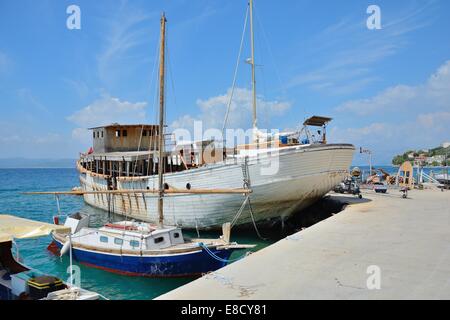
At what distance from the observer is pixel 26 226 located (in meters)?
9.78

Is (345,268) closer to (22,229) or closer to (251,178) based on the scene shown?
(251,178)

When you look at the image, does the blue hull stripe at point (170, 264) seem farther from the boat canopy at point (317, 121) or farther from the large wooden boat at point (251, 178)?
the boat canopy at point (317, 121)

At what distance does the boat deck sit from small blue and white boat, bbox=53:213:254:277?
111 inches

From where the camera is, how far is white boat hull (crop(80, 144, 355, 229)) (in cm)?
1711

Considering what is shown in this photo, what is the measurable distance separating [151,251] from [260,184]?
700 centimetres

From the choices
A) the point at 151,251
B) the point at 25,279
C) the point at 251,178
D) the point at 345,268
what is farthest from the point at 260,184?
the point at 25,279

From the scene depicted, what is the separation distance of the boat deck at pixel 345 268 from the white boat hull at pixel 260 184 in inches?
142

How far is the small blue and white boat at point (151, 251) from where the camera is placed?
12492mm

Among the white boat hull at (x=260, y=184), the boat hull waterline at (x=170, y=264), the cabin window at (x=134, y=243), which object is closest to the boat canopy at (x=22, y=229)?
the cabin window at (x=134, y=243)

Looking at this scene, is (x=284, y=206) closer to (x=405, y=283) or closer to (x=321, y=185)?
(x=321, y=185)

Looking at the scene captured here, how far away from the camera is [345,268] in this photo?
343 inches

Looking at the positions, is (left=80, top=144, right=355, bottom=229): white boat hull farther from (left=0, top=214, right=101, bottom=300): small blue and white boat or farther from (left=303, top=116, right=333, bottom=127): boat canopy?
(left=0, top=214, right=101, bottom=300): small blue and white boat

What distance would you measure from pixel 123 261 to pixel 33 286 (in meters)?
4.83
